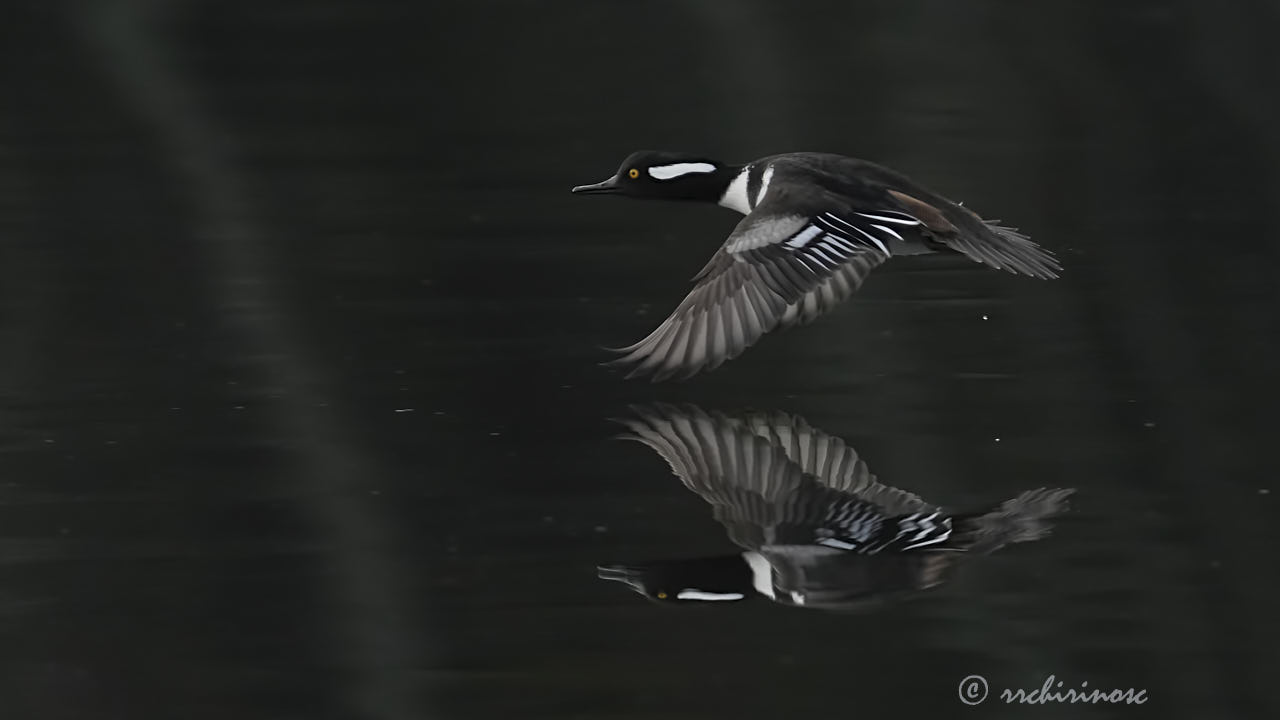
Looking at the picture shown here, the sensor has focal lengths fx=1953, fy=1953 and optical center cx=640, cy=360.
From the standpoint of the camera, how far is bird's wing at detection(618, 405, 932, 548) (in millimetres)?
6594

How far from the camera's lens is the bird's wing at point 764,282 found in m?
7.45

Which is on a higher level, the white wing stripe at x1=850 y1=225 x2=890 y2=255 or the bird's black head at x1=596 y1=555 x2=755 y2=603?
the white wing stripe at x1=850 y1=225 x2=890 y2=255

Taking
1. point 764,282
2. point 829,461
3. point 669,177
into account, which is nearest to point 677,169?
point 669,177

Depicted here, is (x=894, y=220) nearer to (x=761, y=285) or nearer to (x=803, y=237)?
(x=803, y=237)

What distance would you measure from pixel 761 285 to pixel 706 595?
199 centimetres

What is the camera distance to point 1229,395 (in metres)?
7.91

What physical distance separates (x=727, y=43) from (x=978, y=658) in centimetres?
1179

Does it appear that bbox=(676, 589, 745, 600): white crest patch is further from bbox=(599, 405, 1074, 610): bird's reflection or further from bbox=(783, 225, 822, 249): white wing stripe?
bbox=(783, 225, 822, 249): white wing stripe

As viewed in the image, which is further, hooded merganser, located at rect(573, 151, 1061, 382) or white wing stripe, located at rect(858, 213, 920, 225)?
white wing stripe, located at rect(858, 213, 920, 225)

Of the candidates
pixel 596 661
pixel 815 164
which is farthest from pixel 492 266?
pixel 596 661

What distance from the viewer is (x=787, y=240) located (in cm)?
796

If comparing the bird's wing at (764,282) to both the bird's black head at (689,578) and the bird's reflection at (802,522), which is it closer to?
the bird's reflection at (802,522)

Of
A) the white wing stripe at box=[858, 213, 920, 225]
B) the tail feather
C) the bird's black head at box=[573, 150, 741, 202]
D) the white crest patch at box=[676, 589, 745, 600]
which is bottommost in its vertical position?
the tail feather

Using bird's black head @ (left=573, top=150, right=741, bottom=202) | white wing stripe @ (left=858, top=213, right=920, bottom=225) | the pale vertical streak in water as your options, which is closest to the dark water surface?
the pale vertical streak in water
